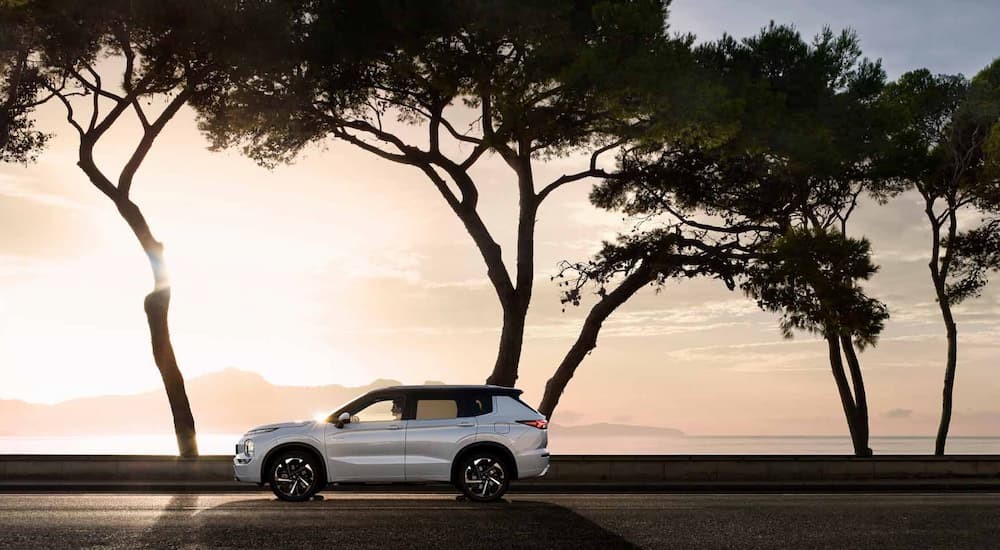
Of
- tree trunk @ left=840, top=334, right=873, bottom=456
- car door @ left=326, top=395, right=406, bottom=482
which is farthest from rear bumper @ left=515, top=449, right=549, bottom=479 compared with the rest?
tree trunk @ left=840, top=334, right=873, bottom=456

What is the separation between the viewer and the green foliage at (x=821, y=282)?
27531 millimetres

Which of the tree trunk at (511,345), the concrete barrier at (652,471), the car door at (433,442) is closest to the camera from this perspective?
the car door at (433,442)

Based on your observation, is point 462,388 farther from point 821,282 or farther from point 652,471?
point 821,282

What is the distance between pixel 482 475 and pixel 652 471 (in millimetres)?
6393

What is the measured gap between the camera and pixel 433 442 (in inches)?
658

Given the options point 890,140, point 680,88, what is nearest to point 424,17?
point 680,88

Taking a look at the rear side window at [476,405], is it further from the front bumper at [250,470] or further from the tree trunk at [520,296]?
the tree trunk at [520,296]

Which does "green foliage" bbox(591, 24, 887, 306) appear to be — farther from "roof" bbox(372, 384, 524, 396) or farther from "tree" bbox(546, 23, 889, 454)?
"roof" bbox(372, 384, 524, 396)

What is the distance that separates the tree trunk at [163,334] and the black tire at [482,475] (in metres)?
9.63

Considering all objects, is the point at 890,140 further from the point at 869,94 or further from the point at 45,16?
the point at 45,16

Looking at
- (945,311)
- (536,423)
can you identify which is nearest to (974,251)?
(945,311)

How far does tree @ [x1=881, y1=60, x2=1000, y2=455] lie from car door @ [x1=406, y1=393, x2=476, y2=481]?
2100 cm

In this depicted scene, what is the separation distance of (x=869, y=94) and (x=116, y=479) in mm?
23103

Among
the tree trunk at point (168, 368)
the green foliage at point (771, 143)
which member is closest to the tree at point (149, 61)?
the tree trunk at point (168, 368)
